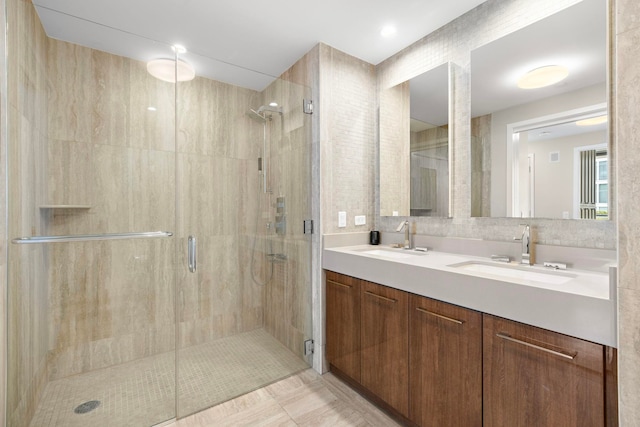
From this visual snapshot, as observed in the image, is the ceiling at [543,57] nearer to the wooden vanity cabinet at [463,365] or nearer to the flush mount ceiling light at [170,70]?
the wooden vanity cabinet at [463,365]

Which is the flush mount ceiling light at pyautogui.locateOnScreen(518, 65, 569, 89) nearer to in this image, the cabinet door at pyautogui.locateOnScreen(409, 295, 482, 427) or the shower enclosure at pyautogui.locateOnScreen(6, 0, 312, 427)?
the cabinet door at pyautogui.locateOnScreen(409, 295, 482, 427)

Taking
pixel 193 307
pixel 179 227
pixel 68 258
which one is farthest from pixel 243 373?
pixel 68 258

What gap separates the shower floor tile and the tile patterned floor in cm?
9

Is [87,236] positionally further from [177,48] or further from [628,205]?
[628,205]

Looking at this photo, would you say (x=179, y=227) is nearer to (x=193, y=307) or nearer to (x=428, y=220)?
(x=193, y=307)

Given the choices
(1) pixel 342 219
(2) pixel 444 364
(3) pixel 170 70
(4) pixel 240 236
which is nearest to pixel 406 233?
(1) pixel 342 219

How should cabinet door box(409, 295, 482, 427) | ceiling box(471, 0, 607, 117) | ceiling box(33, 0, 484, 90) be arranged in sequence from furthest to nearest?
ceiling box(33, 0, 484, 90) → ceiling box(471, 0, 607, 117) → cabinet door box(409, 295, 482, 427)

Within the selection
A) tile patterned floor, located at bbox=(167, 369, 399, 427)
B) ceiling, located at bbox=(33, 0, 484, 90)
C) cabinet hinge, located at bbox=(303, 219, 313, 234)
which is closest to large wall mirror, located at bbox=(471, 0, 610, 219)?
ceiling, located at bbox=(33, 0, 484, 90)

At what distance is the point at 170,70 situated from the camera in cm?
178

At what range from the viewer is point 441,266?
1.51 metres

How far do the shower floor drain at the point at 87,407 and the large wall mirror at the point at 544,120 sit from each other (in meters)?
A: 2.54

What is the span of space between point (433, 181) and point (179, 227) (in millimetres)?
1790

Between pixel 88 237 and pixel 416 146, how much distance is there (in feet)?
7.41

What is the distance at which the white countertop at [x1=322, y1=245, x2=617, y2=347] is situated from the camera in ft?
3.19
